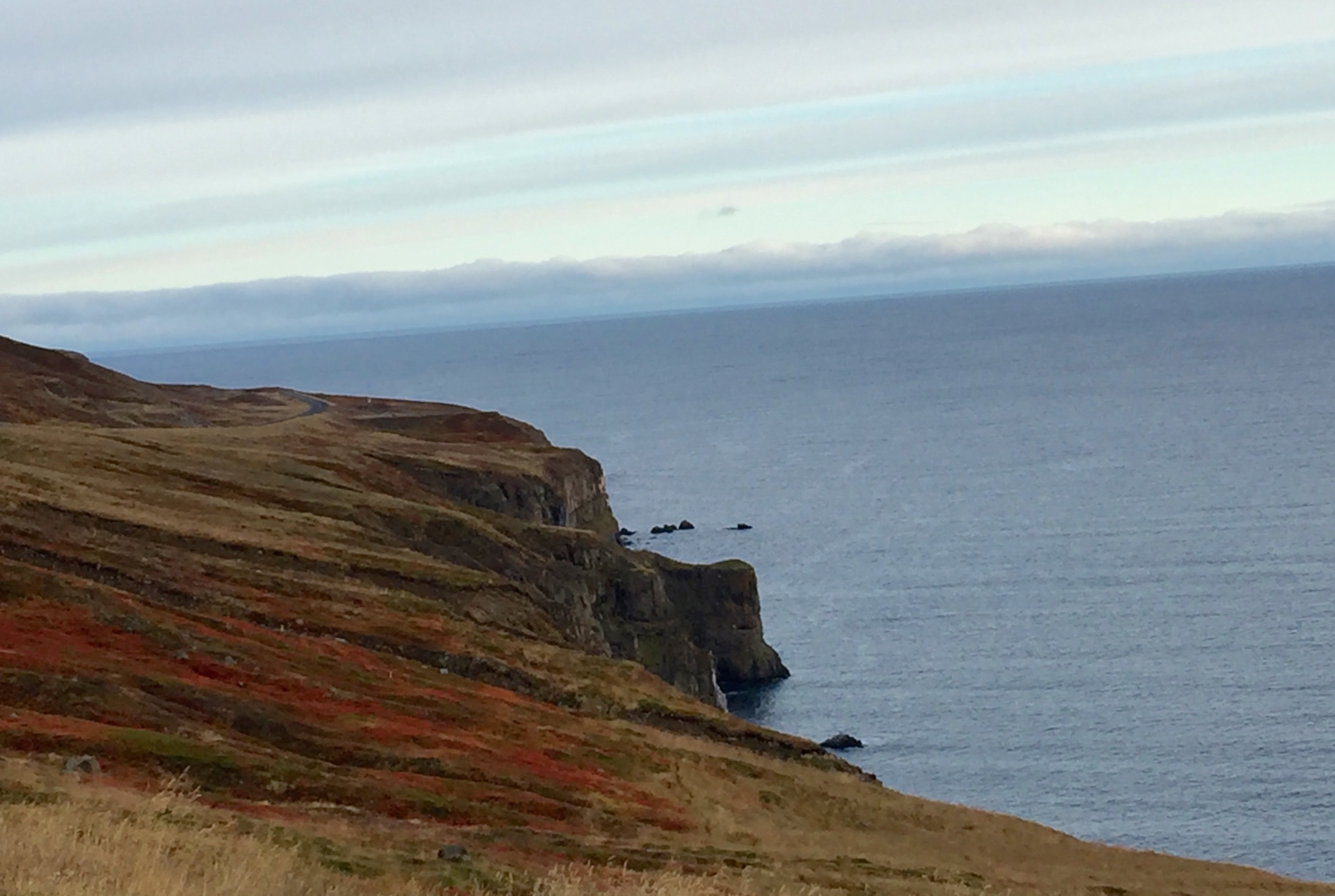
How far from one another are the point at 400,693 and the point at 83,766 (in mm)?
→ 18695

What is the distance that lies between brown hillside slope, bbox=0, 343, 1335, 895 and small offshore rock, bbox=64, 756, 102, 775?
839 millimetres

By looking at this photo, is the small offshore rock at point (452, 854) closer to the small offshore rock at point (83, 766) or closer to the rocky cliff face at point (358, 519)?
the small offshore rock at point (83, 766)

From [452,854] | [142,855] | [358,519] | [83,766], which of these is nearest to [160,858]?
[142,855]

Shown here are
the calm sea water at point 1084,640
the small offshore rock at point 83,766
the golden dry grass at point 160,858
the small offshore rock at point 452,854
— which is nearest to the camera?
the golden dry grass at point 160,858

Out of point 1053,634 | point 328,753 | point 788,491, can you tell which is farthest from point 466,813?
point 788,491

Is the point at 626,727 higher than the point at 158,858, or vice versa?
the point at 158,858

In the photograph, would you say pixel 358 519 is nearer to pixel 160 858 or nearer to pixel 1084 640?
pixel 1084 640

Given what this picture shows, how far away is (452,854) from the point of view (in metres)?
26.9

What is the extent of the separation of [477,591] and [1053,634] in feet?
185

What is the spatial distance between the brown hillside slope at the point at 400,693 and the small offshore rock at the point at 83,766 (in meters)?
0.84

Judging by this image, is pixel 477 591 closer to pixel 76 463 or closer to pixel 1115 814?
pixel 76 463

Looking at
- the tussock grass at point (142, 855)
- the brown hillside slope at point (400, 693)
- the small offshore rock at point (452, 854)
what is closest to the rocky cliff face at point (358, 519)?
the brown hillside slope at point (400, 693)

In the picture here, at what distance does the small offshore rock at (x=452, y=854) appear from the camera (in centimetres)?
2658

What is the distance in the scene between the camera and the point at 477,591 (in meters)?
67.5
